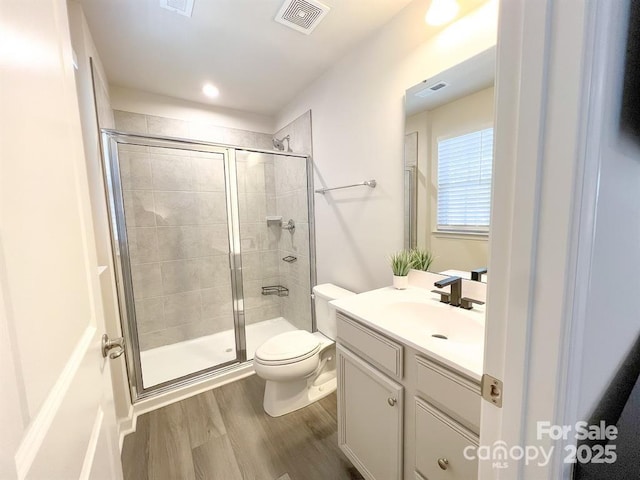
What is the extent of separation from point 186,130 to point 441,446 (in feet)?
9.55

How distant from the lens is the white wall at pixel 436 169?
124cm

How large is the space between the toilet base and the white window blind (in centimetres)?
126

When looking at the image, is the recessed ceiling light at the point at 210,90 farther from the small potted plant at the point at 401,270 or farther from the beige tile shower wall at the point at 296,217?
the small potted plant at the point at 401,270

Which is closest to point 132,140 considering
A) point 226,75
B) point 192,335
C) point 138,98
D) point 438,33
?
point 138,98

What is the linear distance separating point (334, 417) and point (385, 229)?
4.17 feet

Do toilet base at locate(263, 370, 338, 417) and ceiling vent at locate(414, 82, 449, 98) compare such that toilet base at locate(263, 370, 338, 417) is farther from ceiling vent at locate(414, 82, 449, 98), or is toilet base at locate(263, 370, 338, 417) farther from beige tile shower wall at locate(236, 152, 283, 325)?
ceiling vent at locate(414, 82, 449, 98)

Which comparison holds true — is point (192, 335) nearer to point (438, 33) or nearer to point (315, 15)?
point (315, 15)

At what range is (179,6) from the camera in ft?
4.57

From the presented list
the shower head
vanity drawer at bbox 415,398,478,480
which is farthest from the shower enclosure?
vanity drawer at bbox 415,398,478,480

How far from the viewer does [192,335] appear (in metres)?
2.63

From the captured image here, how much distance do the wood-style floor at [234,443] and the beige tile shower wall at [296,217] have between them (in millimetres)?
1004

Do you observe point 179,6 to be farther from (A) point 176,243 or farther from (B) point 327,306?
(B) point 327,306

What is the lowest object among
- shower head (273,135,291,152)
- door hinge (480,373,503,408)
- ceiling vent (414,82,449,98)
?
door hinge (480,373,503,408)

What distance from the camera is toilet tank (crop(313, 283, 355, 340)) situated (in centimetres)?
194
